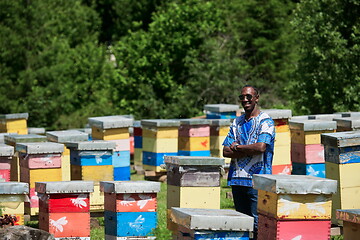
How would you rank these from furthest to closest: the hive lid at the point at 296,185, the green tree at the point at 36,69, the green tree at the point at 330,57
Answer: the green tree at the point at 36,69 < the green tree at the point at 330,57 < the hive lid at the point at 296,185

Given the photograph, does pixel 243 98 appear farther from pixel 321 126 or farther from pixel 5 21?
pixel 5 21

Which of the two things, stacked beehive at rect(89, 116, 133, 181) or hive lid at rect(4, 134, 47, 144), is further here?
stacked beehive at rect(89, 116, 133, 181)

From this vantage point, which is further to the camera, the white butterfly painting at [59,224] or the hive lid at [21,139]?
the hive lid at [21,139]

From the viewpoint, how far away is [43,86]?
27.7 m

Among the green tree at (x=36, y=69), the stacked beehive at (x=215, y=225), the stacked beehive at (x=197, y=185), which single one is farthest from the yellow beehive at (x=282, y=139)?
the green tree at (x=36, y=69)

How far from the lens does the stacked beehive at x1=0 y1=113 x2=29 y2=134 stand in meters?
14.9

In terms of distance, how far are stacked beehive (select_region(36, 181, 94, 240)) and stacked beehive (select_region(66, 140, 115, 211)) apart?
2.25m

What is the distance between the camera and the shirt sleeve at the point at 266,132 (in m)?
6.67

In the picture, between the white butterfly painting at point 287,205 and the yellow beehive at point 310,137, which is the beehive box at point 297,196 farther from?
the yellow beehive at point 310,137

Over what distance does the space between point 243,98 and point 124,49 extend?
23524mm

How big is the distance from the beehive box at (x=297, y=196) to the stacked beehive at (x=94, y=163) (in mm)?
4176

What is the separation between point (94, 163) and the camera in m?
10.0

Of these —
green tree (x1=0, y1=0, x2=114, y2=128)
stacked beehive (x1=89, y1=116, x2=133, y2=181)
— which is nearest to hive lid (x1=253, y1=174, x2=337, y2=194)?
stacked beehive (x1=89, y1=116, x2=133, y2=181)

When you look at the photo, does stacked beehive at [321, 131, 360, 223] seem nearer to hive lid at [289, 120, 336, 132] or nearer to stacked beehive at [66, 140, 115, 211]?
hive lid at [289, 120, 336, 132]
